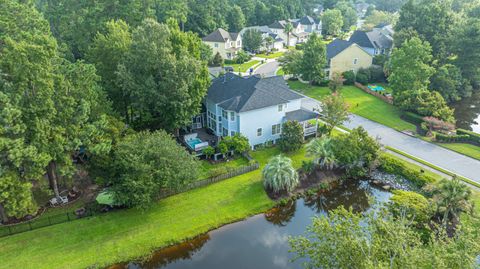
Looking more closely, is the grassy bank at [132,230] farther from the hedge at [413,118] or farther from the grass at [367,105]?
the hedge at [413,118]

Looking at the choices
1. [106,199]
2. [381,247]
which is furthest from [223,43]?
[381,247]

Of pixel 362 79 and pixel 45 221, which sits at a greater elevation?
pixel 362 79

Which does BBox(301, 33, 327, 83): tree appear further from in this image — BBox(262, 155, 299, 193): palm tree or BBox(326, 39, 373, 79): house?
BBox(262, 155, 299, 193): palm tree

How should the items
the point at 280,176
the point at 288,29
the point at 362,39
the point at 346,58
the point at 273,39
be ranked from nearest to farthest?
the point at 280,176 → the point at 346,58 → the point at 362,39 → the point at 273,39 → the point at 288,29

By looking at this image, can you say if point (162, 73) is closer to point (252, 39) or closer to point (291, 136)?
point (291, 136)

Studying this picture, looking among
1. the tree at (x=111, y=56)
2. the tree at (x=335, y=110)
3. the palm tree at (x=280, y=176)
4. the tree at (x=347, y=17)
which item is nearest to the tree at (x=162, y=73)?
the tree at (x=111, y=56)

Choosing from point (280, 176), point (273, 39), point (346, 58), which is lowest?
point (280, 176)

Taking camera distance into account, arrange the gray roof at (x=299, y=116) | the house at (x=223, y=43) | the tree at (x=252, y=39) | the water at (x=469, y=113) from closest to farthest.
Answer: the gray roof at (x=299, y=116)
the water at (x=469, y=113)
the house at (x=223, y=43)
the tree at (x=252, y=39)
